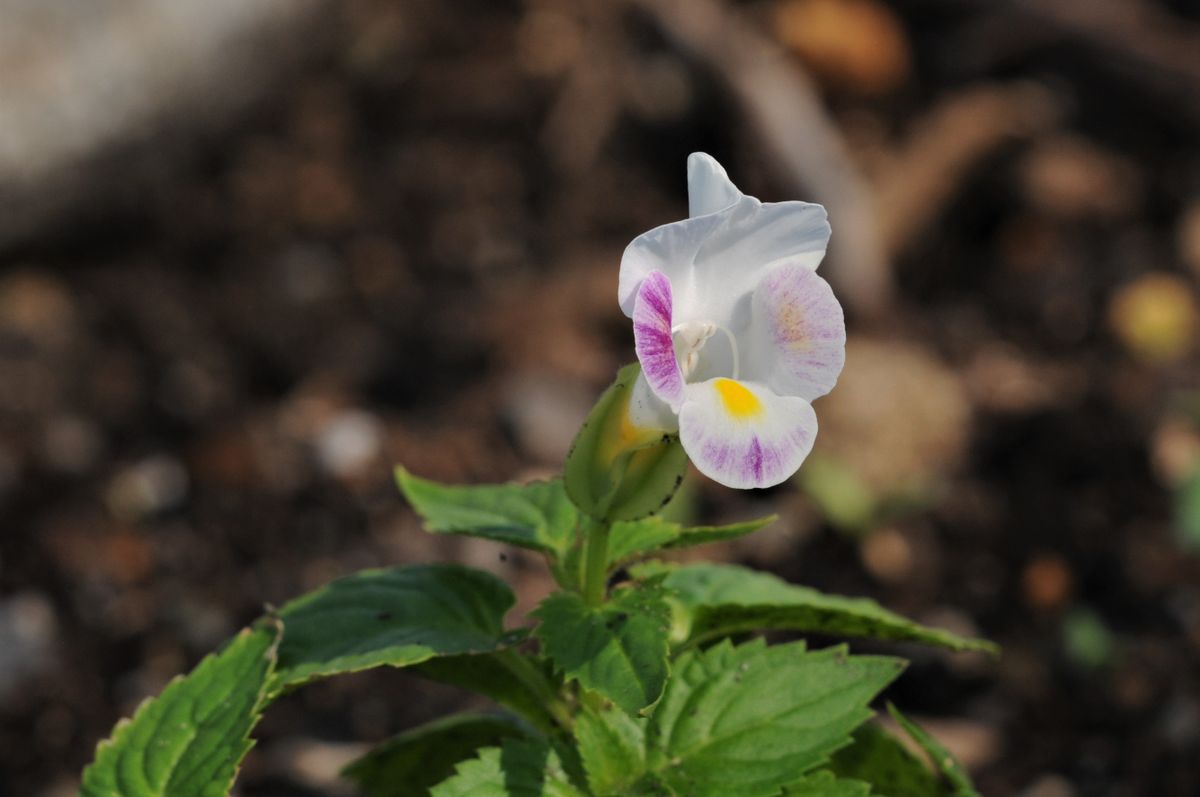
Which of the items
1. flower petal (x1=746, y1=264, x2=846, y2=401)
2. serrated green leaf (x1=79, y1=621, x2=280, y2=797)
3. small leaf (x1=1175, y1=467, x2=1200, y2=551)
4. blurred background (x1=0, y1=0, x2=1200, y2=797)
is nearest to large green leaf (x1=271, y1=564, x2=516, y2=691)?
serrated green leaf (x1=79, y1=621, x2=280, y2=797)

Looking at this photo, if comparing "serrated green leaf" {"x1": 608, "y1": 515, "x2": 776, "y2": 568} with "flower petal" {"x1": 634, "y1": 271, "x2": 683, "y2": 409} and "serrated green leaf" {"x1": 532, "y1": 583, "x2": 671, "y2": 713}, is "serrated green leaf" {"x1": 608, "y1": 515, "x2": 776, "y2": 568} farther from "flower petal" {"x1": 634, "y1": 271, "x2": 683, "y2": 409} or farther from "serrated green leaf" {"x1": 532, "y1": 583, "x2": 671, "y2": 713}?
"flower petal" {"x1": 634, "y1": 271, "x2": 683, "y2": 409}

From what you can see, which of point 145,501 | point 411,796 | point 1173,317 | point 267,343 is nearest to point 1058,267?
point 1173,317

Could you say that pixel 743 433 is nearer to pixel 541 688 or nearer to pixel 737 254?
pixel 737 254

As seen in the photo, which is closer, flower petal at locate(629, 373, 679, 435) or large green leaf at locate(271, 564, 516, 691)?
flower petal at locate(629, 373, 679, 435)

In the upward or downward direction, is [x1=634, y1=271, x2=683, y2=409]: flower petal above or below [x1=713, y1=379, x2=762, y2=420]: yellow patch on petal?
above

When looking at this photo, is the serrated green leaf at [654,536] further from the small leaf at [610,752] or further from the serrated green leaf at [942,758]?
the serrated green leaf at [942,758]

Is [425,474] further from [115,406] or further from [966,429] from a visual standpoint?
[966,429]
